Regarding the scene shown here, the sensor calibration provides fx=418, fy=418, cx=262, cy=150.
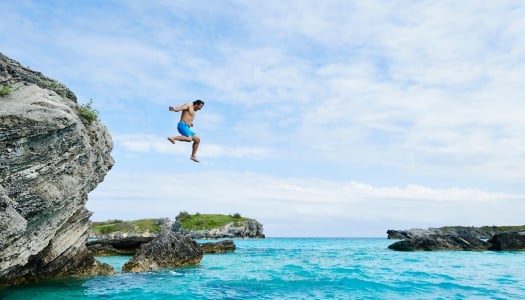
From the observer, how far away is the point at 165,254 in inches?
1395

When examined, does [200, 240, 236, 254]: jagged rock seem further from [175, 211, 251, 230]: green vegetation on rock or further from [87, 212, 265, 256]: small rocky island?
[175, 211, 251, 230]: green vegetation on rock

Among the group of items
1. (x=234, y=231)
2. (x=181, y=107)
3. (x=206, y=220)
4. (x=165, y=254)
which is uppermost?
(x=181, y=107)

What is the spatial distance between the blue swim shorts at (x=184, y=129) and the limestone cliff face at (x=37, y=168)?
4.53m

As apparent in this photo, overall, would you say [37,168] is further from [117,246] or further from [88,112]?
[117,246]

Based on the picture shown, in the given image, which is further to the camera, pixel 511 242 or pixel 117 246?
pixel 511 242

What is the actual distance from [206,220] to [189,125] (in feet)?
411

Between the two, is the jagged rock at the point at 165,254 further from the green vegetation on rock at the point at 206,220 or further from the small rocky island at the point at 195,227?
the green vegetation on rock at the point at 206,220

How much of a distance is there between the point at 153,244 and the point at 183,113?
2131 centimetres

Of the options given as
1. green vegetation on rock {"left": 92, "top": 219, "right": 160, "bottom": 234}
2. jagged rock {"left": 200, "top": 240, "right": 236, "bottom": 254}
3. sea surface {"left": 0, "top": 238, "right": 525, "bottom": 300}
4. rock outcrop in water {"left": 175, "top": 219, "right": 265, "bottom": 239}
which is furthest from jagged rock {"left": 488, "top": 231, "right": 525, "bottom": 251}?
green vegetation on rock {"left": 92, "top": 219, "right": 160, "bottom": 234}

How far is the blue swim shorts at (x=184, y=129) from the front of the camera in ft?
58.0

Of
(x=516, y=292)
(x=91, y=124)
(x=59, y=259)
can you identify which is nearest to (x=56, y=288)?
(x=59, y=259)

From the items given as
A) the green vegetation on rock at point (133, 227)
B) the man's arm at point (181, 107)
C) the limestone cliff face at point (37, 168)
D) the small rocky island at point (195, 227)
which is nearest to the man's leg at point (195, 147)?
the man's arm at point (181, 107)

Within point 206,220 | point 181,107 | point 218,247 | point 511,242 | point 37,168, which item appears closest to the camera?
point 37,168

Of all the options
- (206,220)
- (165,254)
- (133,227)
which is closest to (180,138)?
(165,254)
